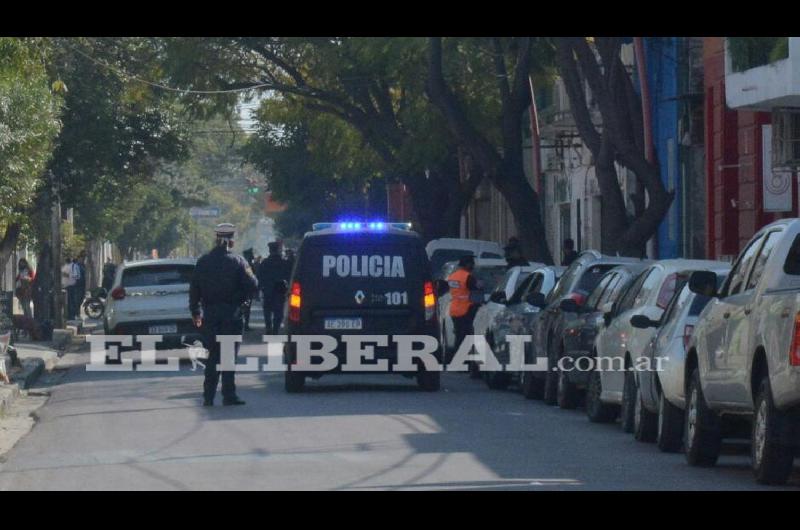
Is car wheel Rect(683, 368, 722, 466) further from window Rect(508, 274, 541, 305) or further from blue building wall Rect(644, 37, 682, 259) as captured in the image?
blue building wall Rect(644, 37, 682, 259)

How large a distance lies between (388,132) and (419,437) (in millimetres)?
26739

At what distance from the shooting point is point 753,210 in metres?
29.5

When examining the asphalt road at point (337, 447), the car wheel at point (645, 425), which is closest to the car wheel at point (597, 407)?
the asphalt road at point (337, 447)

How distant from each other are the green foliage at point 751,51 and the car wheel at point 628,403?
10.0 m

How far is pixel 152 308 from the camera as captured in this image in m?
28.2

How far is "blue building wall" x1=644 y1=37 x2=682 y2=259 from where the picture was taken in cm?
3575

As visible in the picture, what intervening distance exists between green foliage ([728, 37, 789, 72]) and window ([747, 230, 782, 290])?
510 inches

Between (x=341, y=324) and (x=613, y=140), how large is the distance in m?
7.68

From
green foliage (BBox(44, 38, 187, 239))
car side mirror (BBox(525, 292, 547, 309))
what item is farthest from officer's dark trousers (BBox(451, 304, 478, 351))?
green foliage (BBox(44, 38, 187, 239))

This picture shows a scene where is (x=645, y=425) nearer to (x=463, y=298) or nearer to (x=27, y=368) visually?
(x=463, y=298)

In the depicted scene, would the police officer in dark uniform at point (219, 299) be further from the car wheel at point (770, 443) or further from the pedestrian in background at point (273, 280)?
the pedestrian in background at point (273, 280)

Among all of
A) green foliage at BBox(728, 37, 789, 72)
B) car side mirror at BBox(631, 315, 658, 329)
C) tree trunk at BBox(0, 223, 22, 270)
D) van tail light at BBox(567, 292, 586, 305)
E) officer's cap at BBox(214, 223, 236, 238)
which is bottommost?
car side mirror at BBox(631, 315, 658, 329)
